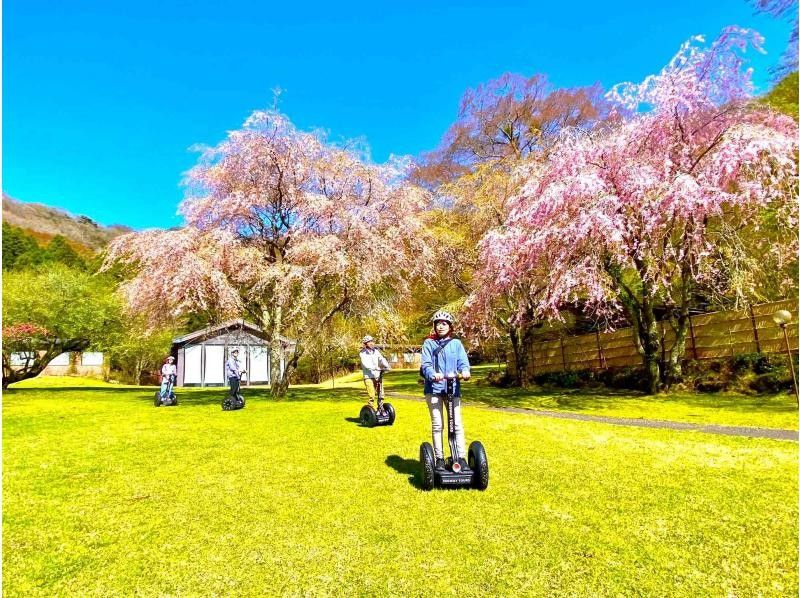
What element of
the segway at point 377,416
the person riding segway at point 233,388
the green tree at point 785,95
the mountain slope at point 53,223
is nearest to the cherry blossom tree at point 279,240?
the person riding segway at point 233,388

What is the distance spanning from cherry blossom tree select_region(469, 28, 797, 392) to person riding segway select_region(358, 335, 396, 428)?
6.41 meters

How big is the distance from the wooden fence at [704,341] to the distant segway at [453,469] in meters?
13.7

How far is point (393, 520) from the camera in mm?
4598

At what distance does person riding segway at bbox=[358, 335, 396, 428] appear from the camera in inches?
400

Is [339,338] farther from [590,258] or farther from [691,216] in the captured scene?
[691,216]

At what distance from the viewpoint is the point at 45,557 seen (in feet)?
12.6

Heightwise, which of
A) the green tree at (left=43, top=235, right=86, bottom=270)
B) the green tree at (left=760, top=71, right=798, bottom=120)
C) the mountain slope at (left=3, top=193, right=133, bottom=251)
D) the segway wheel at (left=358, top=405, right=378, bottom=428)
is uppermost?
the mountain slope at (left=3, top=193, right=133, bottom=251)

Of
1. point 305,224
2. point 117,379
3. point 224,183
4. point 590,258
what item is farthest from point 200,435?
point 117,379

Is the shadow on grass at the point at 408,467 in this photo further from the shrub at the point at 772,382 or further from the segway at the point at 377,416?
the shrub at the point at 772,382

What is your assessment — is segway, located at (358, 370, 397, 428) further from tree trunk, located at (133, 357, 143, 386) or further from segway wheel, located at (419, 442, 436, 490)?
tree trunk, located at (133, 357, 143, 386)

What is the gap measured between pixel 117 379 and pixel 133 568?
46.4 metres

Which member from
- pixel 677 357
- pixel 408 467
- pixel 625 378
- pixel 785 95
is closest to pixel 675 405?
pixel 677 357

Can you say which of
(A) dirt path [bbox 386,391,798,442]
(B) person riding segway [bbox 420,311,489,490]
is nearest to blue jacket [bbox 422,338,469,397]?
(B) person riding segway [bbox 420,311,489,490]

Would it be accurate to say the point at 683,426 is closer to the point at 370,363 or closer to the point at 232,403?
the point at 370,363
